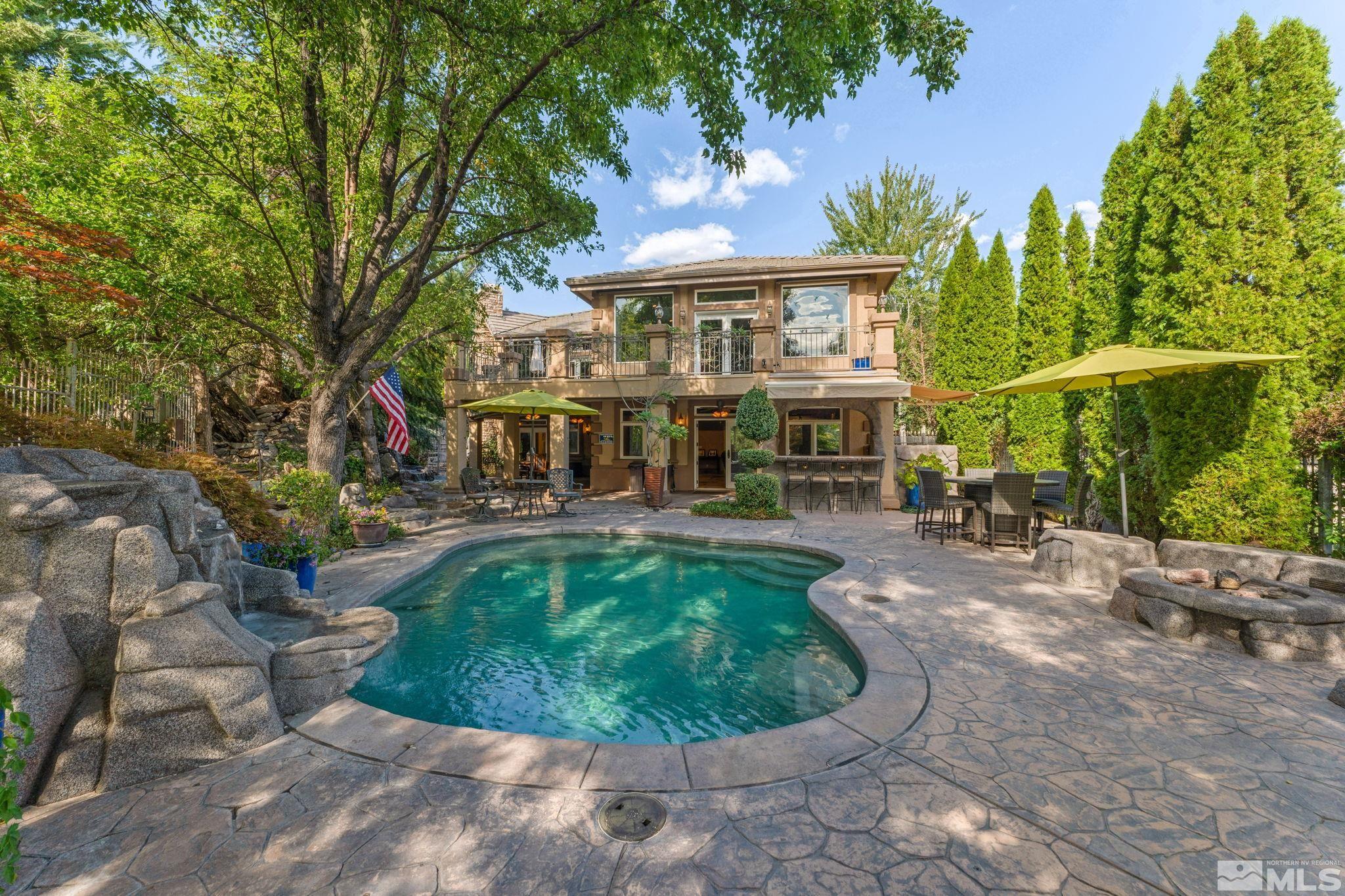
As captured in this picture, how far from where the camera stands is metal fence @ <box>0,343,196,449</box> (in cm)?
645

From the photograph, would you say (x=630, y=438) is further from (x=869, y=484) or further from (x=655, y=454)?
(x=869, y=484)

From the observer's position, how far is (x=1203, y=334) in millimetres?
5465

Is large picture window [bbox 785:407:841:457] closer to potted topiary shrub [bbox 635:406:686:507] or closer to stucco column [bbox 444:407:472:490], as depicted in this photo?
potted topiary shrub [bbox 635:406:686:507]

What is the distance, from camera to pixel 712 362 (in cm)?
1445

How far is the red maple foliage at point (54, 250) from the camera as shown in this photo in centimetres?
553

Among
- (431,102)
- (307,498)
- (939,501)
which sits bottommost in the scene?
(939,501)

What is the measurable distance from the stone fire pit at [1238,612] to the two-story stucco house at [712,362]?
7.98 m

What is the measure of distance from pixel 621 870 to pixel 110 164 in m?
10.3

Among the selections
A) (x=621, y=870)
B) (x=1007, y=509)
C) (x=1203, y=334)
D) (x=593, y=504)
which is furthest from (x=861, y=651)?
(x=593, y=504)

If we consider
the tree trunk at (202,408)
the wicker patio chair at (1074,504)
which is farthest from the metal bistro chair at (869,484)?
the tree trunk at (202,408)

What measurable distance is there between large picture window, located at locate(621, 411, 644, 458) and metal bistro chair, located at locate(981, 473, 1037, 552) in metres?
11.0

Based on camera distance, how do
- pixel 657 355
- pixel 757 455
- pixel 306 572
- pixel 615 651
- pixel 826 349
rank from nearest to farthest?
pixel 615 651
pixel 306 572
pixel 757 455
pixel 657 355
pixel 826 349

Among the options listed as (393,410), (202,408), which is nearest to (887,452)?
(393,410)

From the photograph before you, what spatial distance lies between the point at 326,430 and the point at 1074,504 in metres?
11.6
